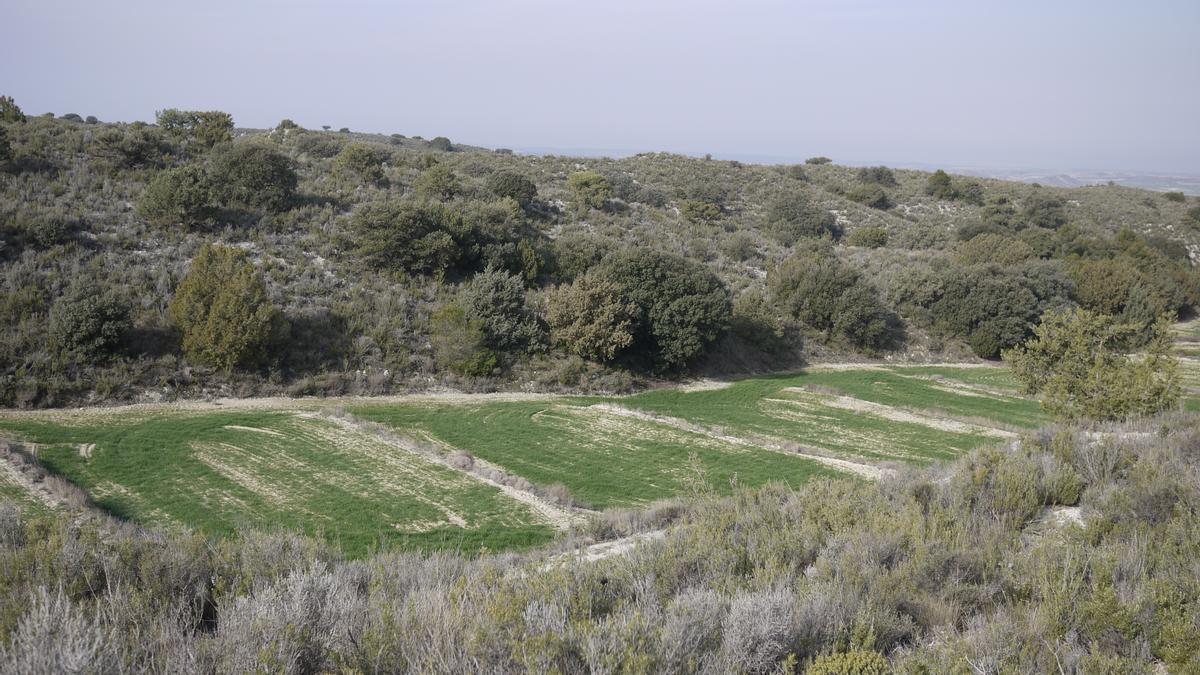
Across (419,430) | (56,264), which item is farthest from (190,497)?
(56,264)

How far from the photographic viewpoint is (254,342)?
18.8 m

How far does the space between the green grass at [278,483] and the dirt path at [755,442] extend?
682cm

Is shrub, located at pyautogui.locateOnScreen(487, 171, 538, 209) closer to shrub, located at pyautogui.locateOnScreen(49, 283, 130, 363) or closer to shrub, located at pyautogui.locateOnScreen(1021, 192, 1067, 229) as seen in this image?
shrub, located at pyautogui.locateOnScreen(49, 283, 130, 363)

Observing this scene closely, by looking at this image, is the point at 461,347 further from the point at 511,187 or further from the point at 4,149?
the point at 4,149

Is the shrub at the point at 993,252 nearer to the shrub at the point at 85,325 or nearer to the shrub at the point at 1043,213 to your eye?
the shrub at the point at 1043,213

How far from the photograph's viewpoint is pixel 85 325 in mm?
17359

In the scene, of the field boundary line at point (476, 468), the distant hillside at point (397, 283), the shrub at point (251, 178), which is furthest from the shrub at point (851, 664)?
the shrub at point (251, 178)

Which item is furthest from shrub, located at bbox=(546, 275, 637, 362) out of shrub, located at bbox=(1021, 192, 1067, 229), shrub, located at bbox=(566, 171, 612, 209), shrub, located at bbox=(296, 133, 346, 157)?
shrub, located at bbox=(1021, 192, 1067, 229)

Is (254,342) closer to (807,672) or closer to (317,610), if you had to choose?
(317,610)

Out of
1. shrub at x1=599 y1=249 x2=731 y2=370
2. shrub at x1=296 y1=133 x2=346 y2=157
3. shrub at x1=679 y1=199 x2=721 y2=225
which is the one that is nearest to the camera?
shrub at x1=599 y1=249 x2=731 y2=370

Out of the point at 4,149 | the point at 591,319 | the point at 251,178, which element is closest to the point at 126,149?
the point at 4,149

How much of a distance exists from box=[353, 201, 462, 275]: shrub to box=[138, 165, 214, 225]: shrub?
5200mm

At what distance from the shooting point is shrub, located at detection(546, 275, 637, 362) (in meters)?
22.9

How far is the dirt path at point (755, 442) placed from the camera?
14.9 metres
